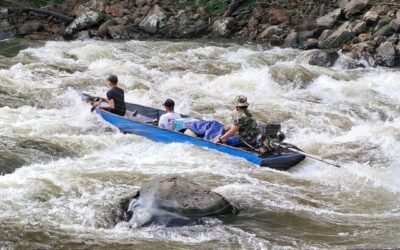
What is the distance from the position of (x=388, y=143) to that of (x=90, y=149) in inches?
A: 199

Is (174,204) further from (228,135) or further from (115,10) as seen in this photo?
(115,10)

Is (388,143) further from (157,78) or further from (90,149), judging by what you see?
(157,78)

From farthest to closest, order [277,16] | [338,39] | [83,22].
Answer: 1. [83,22]
2. [277,16]
3. [338,39]

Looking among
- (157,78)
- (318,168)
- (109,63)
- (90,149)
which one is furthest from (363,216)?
(109,63)

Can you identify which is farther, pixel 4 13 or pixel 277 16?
pixel 4 13

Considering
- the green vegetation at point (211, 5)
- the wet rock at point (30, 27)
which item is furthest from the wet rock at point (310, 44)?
the wet rock at point (30, 27)

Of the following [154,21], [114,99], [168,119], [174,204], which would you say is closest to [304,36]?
[154,21]

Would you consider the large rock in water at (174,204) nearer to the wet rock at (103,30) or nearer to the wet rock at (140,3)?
the wet rock at (103,30)

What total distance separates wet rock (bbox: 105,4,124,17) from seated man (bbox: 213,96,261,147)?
1336 centimetres

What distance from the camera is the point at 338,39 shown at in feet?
54.1

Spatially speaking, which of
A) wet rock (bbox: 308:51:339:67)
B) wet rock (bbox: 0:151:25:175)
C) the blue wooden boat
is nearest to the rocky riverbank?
wet rock (bbox: 308:51:339:67)

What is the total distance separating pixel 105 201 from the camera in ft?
21.6

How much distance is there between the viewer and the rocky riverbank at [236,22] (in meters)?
16.5

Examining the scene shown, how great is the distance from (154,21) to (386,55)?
333 inches
